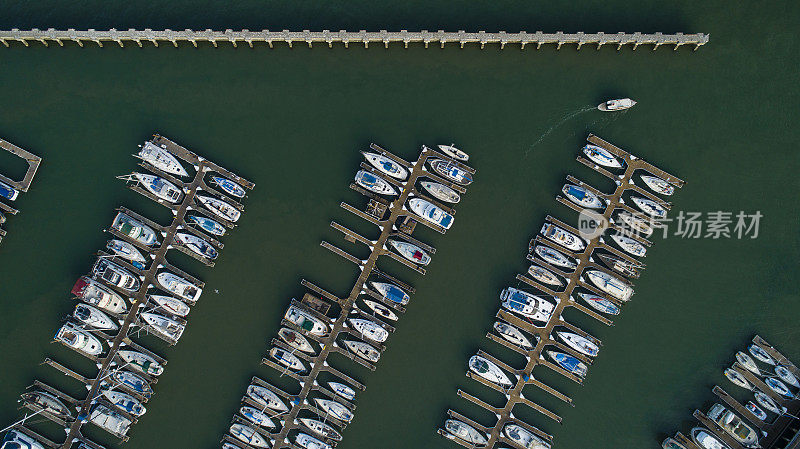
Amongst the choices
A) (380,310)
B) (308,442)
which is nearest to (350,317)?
(380,310)

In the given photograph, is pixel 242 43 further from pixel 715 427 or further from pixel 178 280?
pixel 715 427

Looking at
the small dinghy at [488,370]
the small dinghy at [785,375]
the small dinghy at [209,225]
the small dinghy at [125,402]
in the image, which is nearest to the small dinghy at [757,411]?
the small dinghy at [785,375]

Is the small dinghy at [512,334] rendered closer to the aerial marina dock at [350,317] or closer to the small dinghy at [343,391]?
the aerial marina dock at [350,317]

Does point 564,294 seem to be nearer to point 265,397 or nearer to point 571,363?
point 571,363

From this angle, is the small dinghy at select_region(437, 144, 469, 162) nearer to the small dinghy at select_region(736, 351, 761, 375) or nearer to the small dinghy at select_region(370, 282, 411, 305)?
the small dinghy at select_region(370, 282, 411, 305)

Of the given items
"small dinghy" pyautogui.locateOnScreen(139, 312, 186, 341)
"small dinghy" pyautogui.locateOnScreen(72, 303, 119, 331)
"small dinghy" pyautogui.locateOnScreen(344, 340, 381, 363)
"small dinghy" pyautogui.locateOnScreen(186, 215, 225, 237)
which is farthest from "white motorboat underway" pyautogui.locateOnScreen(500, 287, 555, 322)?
"small dinghy" pyautogui.locateOnScreen(72, 303, 119, 331)

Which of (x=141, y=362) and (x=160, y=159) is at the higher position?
(x=160, y=159)

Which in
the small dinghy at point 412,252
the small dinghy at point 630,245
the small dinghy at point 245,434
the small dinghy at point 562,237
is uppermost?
the small dinghy at point 630,245
